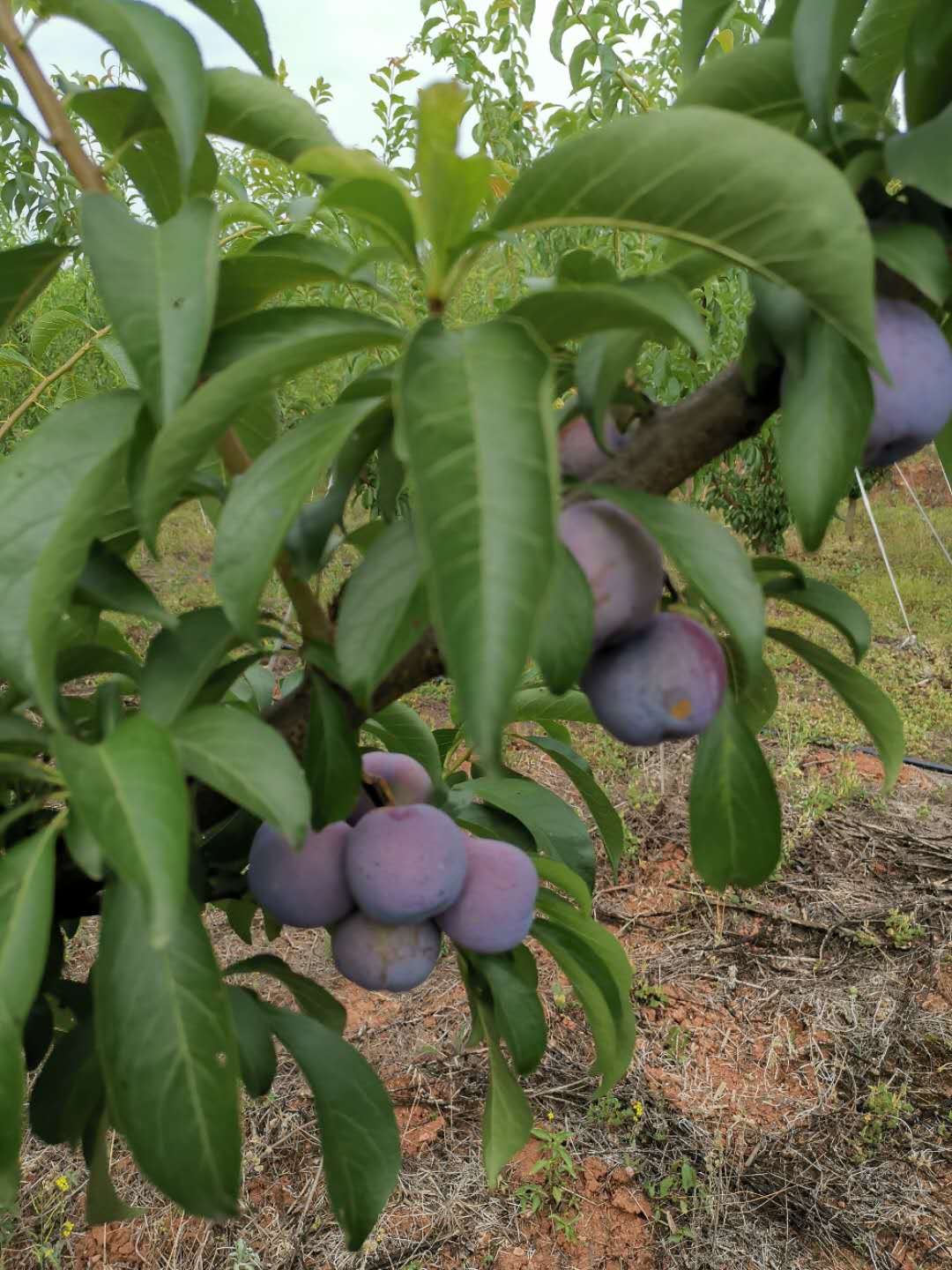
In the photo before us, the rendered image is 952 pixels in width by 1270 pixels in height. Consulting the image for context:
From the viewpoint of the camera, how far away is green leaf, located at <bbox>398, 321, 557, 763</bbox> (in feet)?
0.75

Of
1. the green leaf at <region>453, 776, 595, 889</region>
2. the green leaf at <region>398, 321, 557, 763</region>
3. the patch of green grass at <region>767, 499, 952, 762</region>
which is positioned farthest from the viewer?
the patch of green grass at <region>767, 499, 952, 762</region>

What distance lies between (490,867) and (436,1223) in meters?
1.02

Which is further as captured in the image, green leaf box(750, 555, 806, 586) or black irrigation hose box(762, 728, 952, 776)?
black irrigation hose box(762, 728, 952, 776)

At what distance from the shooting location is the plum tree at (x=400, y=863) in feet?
1.46

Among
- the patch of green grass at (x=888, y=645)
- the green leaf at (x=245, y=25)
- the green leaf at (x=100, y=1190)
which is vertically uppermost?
the green leaf at (x=245, y=25)

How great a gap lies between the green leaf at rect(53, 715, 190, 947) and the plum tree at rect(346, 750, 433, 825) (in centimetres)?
21

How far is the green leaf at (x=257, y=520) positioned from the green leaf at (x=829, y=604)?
0.24 m

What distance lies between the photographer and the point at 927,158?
311 millimetres

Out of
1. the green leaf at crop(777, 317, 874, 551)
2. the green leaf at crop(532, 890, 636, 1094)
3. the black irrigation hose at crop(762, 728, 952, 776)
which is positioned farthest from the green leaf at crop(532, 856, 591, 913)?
the black irrigation hose at crop(762, 728, 952, 776)

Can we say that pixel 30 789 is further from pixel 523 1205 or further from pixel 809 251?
pixel 523 1205

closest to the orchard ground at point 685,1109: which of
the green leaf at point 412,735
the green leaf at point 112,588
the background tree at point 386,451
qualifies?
the green leaf at point 412,735

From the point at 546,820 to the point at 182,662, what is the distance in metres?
0.35

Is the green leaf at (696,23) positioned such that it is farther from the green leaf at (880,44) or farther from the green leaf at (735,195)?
the green leaf at (735,195)

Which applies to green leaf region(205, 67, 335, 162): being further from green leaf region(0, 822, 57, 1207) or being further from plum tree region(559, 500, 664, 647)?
green leaf region(0, 822, 57, 1207)
